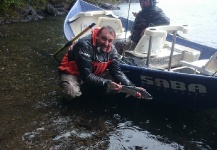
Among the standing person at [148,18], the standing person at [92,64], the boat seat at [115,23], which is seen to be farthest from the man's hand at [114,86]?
the boat seat at [115,23]

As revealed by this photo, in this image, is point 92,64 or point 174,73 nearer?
point 174,73

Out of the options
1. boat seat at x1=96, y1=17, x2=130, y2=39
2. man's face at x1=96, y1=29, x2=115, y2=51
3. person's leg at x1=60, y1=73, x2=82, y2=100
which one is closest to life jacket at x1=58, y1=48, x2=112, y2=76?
person's leg at x1=60, y1=73, x2=82, y2=100

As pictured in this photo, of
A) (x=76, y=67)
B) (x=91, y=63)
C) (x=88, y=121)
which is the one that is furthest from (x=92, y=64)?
(x=88, y=121)

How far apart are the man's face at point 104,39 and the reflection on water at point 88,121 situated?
53.6 inches

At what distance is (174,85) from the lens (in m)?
5.61

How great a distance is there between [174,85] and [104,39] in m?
1.60

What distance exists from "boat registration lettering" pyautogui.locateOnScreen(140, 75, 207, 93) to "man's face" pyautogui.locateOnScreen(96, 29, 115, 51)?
958 mm

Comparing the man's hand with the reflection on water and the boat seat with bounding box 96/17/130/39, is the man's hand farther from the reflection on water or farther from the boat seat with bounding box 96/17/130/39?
the boat seat with bounding box 96/17/130/39

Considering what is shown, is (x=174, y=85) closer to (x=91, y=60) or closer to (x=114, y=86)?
(x=114, y=86)

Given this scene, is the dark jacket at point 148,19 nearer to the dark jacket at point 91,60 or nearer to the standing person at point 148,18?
the standing person at point 148,18

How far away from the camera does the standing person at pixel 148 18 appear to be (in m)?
7.60

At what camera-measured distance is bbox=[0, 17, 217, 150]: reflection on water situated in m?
4.98

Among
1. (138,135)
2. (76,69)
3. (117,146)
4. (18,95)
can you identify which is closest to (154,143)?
(138,135)

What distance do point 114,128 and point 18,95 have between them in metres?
2.46
